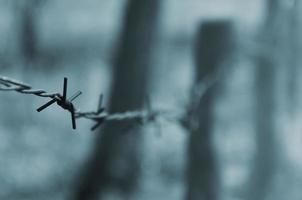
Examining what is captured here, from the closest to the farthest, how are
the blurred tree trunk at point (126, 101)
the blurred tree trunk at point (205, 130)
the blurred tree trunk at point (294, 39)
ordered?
the blurred tree trunk at point (205, 130), the blurred tree trunk at point (126, 101), the blurred tree trunk at point (294, 39)

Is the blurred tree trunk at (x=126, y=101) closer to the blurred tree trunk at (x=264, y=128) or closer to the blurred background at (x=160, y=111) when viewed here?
the blurred background at (x=160, y=111)

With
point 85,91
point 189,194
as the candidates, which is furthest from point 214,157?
point 85,91

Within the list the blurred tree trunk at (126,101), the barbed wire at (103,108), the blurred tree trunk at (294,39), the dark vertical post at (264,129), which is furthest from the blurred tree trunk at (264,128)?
the barbed wire at (103,108)

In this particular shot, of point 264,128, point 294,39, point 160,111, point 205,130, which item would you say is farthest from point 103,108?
point 294,39

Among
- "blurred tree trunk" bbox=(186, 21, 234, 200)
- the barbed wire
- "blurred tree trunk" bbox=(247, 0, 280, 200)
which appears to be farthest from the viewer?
"blurred tree trunk" bbox=(247, 0, 280, 200)

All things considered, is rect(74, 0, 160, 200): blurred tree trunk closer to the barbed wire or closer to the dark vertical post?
the dark vertical post

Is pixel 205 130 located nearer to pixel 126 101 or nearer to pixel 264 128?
pixel 264 128

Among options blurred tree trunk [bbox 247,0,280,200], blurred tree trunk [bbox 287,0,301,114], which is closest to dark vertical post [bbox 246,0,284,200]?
blurred tree trunk [bbox 247,0,280,200]

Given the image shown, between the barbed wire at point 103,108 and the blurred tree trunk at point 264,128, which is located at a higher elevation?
the barbed wire at point 103,108
